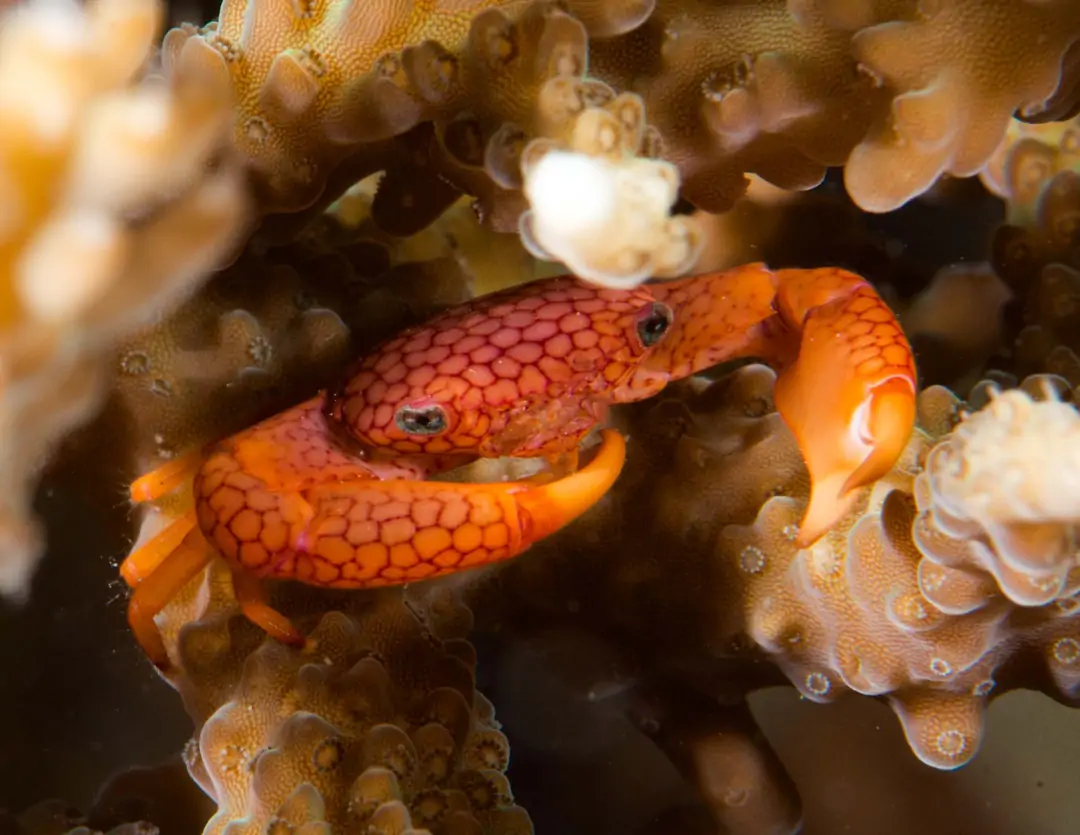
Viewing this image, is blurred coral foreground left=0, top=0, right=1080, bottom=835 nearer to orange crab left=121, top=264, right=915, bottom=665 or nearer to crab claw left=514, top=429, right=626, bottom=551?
orange crab left=121, top=264, right=915, bottom=665

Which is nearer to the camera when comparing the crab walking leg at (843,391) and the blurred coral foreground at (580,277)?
the blurred coral foreground at (580,277)

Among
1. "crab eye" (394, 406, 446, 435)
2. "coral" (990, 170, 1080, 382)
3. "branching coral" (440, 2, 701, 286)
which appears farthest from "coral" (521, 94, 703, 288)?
"coral" (990, 170, 1080, 382)

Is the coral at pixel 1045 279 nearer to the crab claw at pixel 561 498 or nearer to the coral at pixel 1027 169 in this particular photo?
the coral at pixel 1027 169

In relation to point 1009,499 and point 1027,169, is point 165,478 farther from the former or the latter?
point 1027,169

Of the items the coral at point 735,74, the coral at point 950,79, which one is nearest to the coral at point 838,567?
the coral at point 950,79

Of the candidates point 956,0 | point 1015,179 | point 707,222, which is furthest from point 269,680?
point 1015,179

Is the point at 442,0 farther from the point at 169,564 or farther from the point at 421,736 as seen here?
the point at 421,736
